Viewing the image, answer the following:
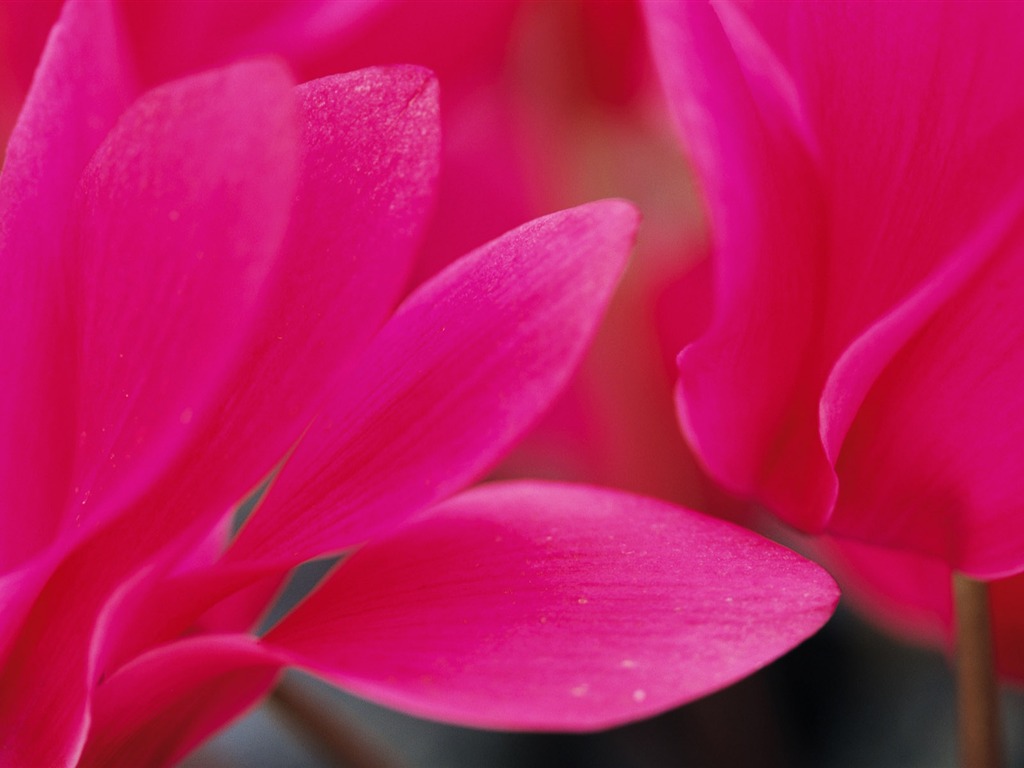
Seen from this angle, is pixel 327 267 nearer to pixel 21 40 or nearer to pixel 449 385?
pixel 449 385

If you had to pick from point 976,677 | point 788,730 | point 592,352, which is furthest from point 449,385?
point 788,730

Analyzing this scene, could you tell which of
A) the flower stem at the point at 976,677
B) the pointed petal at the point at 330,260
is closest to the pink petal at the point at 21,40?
the pointed petal at the point at 330,260

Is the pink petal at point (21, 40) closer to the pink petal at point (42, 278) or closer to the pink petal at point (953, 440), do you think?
the pink petal at point (42, 278)

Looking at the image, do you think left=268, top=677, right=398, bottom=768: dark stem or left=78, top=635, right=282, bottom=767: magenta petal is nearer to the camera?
left=78, top=635, right=282, bottom=767: magenta petal

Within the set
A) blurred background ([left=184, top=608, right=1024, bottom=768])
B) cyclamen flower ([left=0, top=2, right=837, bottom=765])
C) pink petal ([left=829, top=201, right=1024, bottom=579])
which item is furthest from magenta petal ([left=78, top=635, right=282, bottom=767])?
blurred background ([left=184, top=608, right=1024, bottom=768])

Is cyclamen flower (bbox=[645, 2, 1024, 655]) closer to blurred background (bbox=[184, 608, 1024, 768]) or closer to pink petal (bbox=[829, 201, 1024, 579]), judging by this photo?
pink petal (bbox=[829, 201, 1024, 579])

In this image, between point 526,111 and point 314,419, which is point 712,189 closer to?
point 314,419
